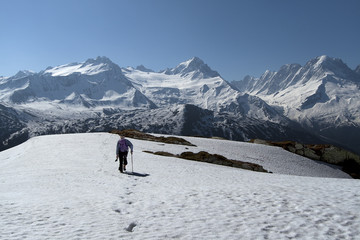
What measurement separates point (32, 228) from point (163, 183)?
1033 centimetres

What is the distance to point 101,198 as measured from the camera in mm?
13867

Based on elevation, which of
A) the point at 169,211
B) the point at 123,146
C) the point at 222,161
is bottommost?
the point at 169,211

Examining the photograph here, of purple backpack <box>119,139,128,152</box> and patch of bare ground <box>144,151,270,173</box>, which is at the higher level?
purple backpack <box>119,139,128,152</box>

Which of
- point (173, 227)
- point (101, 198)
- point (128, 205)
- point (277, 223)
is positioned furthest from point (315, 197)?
point (101, 198)

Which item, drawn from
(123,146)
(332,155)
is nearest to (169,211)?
(123,146)

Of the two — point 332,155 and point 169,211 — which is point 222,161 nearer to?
point 169,211

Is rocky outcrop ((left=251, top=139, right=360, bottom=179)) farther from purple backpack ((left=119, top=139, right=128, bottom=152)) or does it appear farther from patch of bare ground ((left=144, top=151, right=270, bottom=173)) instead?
purple backpack ((left=119, top=139, right=128, bottom=152))

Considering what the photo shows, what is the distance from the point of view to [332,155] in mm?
53281

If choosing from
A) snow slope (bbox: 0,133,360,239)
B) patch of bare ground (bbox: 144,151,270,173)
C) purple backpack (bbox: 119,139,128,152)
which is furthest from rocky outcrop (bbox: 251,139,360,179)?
purple backpack (bbox: 119,139,128,152)

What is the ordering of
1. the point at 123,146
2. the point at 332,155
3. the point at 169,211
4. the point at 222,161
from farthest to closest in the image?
the point at 332,155
the point at 222,161
the point at 123,146
the point at 169,211

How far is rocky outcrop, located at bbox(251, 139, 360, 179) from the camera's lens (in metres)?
50.5

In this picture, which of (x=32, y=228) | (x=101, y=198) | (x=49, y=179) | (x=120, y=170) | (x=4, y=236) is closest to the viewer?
(x=4, y=236)

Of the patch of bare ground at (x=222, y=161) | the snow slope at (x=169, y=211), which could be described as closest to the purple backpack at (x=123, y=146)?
the snow slope at (x=169, y=211)

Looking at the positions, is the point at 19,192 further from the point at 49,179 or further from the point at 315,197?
the point at 315,197
